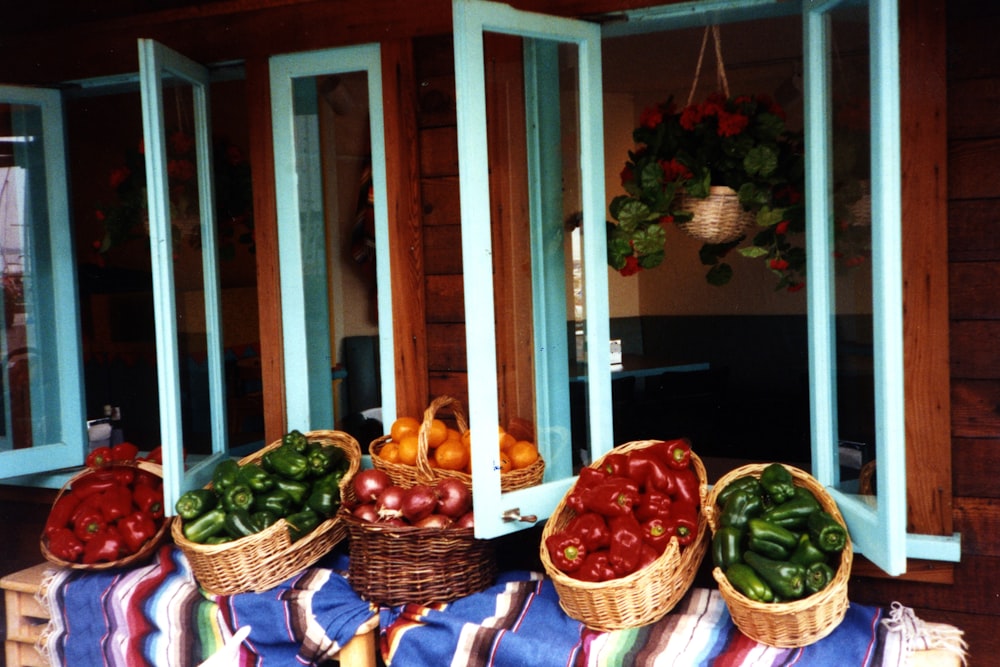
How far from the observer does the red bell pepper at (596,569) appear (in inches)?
94.7

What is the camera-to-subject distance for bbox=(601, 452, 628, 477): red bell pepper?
2.67m

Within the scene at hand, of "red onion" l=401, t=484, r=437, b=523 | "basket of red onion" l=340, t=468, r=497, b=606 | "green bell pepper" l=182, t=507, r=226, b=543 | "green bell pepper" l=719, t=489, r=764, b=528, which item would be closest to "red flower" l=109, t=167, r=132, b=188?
"green bell pepper" l=182, t=507, r=226, b=543

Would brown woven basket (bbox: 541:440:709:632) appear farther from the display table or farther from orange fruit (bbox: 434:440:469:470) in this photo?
orange fruit (bbox: 434:440:469:470)

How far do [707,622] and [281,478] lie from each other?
136 cm

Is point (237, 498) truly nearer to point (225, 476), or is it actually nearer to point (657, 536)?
point (225, 476)

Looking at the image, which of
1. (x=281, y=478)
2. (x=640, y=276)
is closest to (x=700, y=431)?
(x=640, y=276)

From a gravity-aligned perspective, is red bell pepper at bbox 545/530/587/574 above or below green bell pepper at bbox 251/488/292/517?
below

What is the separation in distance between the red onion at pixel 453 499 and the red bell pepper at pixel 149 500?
1.09m

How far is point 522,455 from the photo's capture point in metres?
2.80

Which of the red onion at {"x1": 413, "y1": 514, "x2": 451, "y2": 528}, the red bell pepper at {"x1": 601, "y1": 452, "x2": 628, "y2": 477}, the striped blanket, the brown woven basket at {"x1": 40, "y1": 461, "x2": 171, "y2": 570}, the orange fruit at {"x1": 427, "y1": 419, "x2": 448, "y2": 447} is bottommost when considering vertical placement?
the striped blanket

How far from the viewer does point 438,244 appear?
3.20m

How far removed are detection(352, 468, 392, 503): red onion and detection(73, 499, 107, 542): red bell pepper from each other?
0.95m

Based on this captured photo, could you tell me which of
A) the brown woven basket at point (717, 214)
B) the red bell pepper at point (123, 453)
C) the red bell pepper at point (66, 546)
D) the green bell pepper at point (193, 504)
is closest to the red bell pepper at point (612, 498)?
the brown woven basket at point (717, 214)

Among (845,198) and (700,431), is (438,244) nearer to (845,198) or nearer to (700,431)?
(845,198)
